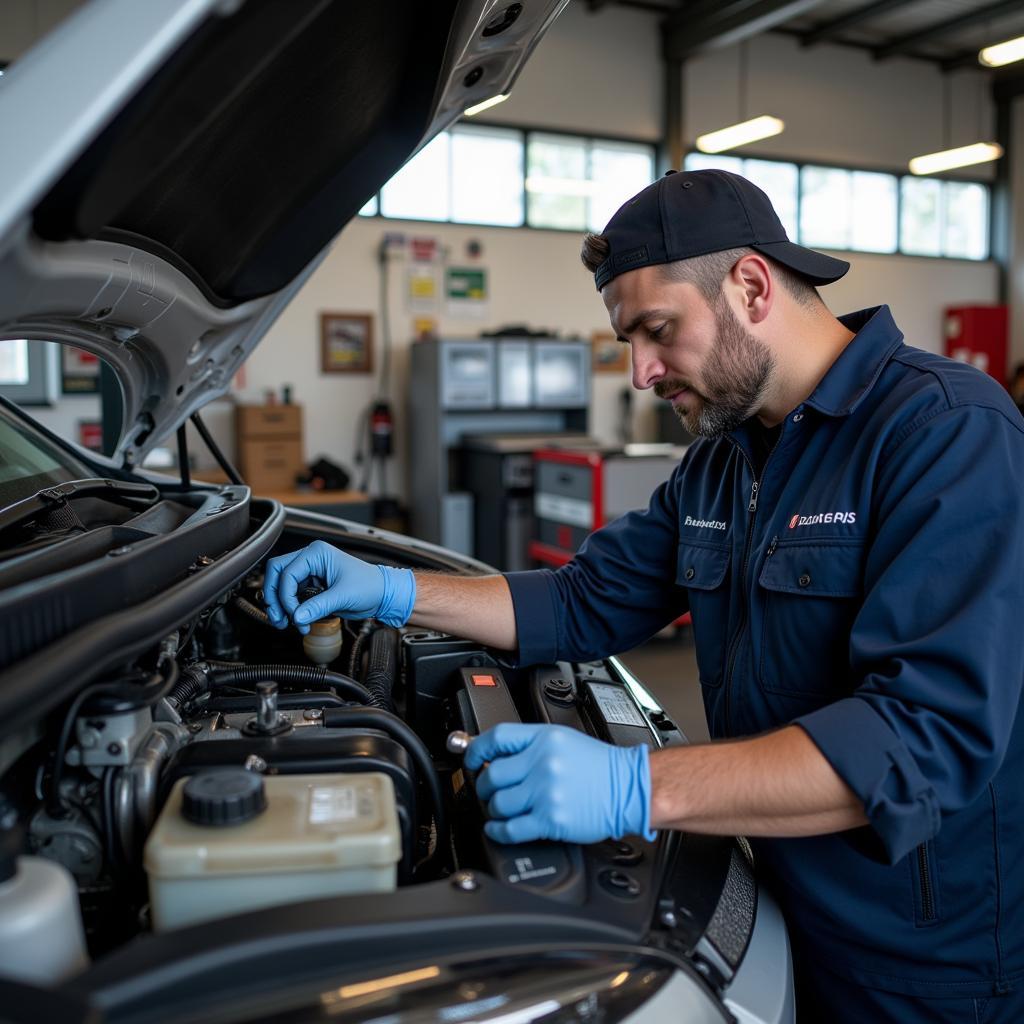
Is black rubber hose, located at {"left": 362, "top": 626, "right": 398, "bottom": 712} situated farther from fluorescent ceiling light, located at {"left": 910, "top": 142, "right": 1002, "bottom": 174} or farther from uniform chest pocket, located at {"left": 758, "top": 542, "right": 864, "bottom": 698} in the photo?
fluorescent ceiling light, located at {"left": 910, "top": 142, "right": 1002, "bottom": 174}

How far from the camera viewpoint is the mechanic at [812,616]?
36.3 inches

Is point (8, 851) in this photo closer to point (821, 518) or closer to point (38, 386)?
point (821, 518)

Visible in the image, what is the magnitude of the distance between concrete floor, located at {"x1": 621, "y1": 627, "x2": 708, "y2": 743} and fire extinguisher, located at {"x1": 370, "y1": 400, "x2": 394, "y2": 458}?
269 cm

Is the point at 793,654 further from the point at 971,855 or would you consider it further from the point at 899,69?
the point at 899,69

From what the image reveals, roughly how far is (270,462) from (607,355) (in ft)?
9.94

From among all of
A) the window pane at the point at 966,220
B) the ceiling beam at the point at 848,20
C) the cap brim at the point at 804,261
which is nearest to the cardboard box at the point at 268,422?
the cap brim at the point at 804,261

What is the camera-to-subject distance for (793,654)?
45.9 inches

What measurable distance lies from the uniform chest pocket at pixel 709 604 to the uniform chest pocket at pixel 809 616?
143 mm

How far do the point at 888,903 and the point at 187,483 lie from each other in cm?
125

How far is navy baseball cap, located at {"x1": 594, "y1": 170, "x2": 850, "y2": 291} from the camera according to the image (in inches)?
47.6

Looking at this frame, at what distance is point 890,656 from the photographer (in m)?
0.96

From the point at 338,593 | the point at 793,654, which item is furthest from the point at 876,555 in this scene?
the point at 338,593

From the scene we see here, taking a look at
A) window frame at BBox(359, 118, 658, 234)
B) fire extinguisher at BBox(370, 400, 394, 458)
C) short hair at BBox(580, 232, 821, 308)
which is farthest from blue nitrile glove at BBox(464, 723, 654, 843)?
window frame at BBox(359, 118, 658, 234)

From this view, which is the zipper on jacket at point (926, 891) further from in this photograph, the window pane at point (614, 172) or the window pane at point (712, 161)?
the window pane at point (712, 161)
